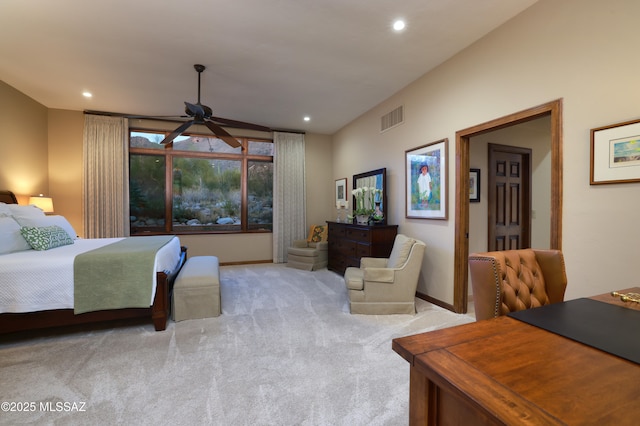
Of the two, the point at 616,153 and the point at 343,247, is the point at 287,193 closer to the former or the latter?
the point at 343,247

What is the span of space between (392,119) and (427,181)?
4.30ft

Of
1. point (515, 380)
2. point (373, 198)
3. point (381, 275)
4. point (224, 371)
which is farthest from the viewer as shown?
point (373, 198)

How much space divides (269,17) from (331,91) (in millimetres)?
1828

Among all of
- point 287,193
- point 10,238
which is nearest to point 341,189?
point 287,193

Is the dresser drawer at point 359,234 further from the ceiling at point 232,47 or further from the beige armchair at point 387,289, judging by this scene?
the ceiling at point 232,47

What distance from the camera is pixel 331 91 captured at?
4.35 meters

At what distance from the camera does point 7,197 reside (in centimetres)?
397

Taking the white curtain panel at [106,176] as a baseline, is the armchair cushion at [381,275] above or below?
below

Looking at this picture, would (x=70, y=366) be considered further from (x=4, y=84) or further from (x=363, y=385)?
(x=4, y=84)

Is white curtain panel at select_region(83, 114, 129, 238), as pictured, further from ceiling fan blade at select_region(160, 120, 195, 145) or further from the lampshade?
ceiling fan blade at select_region(160, 120, 195, 145)

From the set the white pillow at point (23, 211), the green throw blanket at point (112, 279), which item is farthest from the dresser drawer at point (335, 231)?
the white pillow at point (23, 211)

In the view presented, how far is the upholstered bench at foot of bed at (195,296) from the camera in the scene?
3092 mm

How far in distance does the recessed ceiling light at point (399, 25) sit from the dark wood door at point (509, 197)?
2190mm

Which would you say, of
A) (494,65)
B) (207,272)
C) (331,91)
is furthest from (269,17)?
(207,272)
